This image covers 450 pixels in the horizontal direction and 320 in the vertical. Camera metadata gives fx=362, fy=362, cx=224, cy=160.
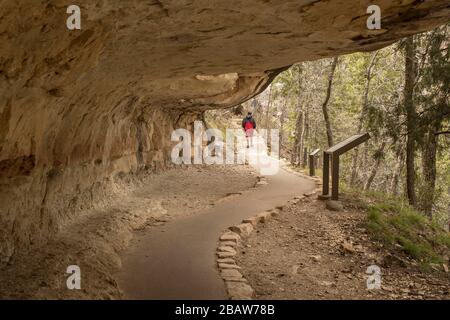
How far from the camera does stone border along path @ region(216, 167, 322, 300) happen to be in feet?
14.7

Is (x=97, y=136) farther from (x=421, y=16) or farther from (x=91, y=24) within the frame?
(x=421, y=16)

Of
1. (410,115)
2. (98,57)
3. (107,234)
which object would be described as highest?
(98,57)

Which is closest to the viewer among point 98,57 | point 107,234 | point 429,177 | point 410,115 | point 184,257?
point 98,57

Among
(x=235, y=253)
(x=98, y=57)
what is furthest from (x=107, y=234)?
(x=98, y=57)

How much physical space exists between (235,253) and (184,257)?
0.83 meters

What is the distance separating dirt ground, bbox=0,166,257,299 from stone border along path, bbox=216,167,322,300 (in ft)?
4.64

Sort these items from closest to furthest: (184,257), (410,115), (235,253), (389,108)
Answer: (184,257) < (235,253) < (410,115) < (389,108)

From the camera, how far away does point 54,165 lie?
573 cm

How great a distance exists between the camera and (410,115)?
1049 centimetres

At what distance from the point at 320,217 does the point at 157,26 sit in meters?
5.77

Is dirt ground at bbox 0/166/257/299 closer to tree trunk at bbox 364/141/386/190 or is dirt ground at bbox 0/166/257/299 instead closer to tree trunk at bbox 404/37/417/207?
tree trunk at bbox 364/141/386/190

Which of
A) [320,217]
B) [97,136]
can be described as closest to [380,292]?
[320,217]

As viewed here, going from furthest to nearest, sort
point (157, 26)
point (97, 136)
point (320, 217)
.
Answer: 1. point (320, 217)
2. point (97, 136)
3. point (157, 26)

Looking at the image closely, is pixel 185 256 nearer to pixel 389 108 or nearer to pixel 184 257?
pixel 184 257
